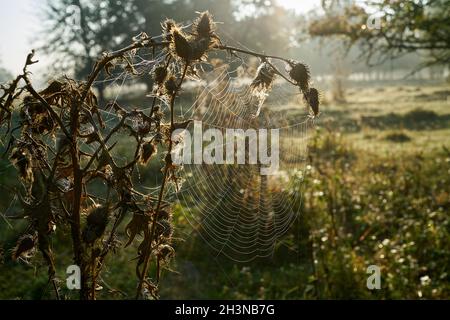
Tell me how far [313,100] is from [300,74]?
7cm

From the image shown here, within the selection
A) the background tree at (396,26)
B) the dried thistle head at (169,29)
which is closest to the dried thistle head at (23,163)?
the dried thistle head at (169,29)

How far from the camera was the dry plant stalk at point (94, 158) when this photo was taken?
1.05 meters

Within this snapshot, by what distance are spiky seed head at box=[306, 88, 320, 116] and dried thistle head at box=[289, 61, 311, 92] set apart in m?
0.02

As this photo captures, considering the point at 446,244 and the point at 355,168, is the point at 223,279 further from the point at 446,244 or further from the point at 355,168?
the point at 355,168

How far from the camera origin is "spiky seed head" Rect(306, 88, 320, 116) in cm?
120

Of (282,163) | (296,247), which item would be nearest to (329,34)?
(282,163)

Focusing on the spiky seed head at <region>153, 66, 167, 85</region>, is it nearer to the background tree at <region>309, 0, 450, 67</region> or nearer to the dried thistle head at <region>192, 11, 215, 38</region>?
the dried thistle head at <region>192, 11, 215, 38</region>

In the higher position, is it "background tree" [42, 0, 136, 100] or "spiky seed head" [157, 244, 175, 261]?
"background tree" [42, 0, 136, 100]

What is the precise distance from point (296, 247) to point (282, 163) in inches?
48.9

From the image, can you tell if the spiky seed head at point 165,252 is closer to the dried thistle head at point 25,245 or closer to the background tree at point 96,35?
the dried thistle head at point 25,245

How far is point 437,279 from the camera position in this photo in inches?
191

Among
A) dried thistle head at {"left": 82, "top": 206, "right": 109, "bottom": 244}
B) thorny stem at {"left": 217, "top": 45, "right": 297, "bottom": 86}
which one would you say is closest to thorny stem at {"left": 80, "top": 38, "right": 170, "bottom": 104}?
thorny stem at {"left": 217, "top": 45, "right": 297, "bottom": 86}

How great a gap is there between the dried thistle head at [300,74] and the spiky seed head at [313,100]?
0.08ft

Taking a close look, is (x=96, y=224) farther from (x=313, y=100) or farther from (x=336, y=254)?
(x=336, y=254)
